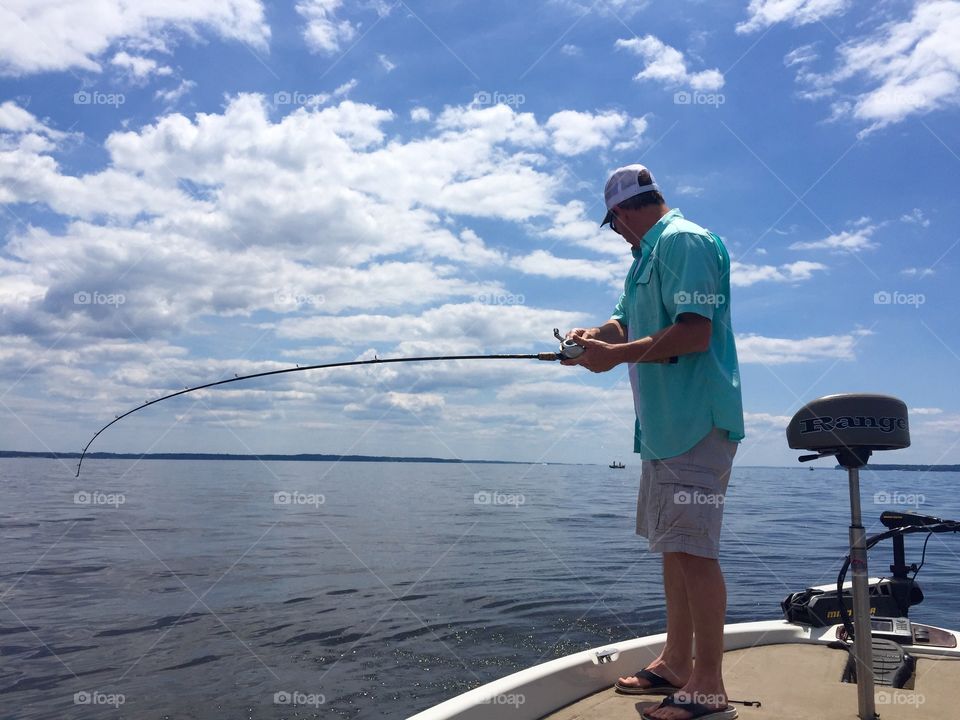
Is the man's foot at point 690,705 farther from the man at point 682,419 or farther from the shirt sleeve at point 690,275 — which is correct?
the shirt sleeve at point 690,275

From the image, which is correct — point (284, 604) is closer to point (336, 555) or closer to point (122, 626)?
point (122, 626)

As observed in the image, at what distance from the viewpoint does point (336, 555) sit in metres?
12.0

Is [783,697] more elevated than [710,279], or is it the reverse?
[710,279]

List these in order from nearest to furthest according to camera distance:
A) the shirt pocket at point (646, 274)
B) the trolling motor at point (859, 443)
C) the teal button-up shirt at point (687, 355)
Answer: the trolling motor at point (859, 443)
the teal button-up shirt at point (687, 355)
the shirt pocket at point (646, 274)

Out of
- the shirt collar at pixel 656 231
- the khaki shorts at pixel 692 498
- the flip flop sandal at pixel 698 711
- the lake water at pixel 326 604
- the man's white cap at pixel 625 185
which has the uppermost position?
the man's white cap at pixel 625 185

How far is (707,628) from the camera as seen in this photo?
244 centimetres

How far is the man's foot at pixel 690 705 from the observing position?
2361 mm

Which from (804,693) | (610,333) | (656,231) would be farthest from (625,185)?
(804,693)

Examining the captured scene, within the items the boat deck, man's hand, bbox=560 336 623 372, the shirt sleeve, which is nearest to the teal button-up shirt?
the shirt sleeve

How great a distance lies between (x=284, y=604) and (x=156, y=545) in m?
6.53

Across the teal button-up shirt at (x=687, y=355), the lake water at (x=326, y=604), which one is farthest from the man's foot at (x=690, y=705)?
the lake water at (x=326, y=604)

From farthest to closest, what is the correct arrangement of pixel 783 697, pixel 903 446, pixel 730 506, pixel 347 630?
pixel 730 506, pixel 347 630, pixel 783 697, pixel 903 446

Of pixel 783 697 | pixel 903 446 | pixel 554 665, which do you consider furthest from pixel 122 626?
pixel 903 446

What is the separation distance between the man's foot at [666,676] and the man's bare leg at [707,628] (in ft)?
1.05
